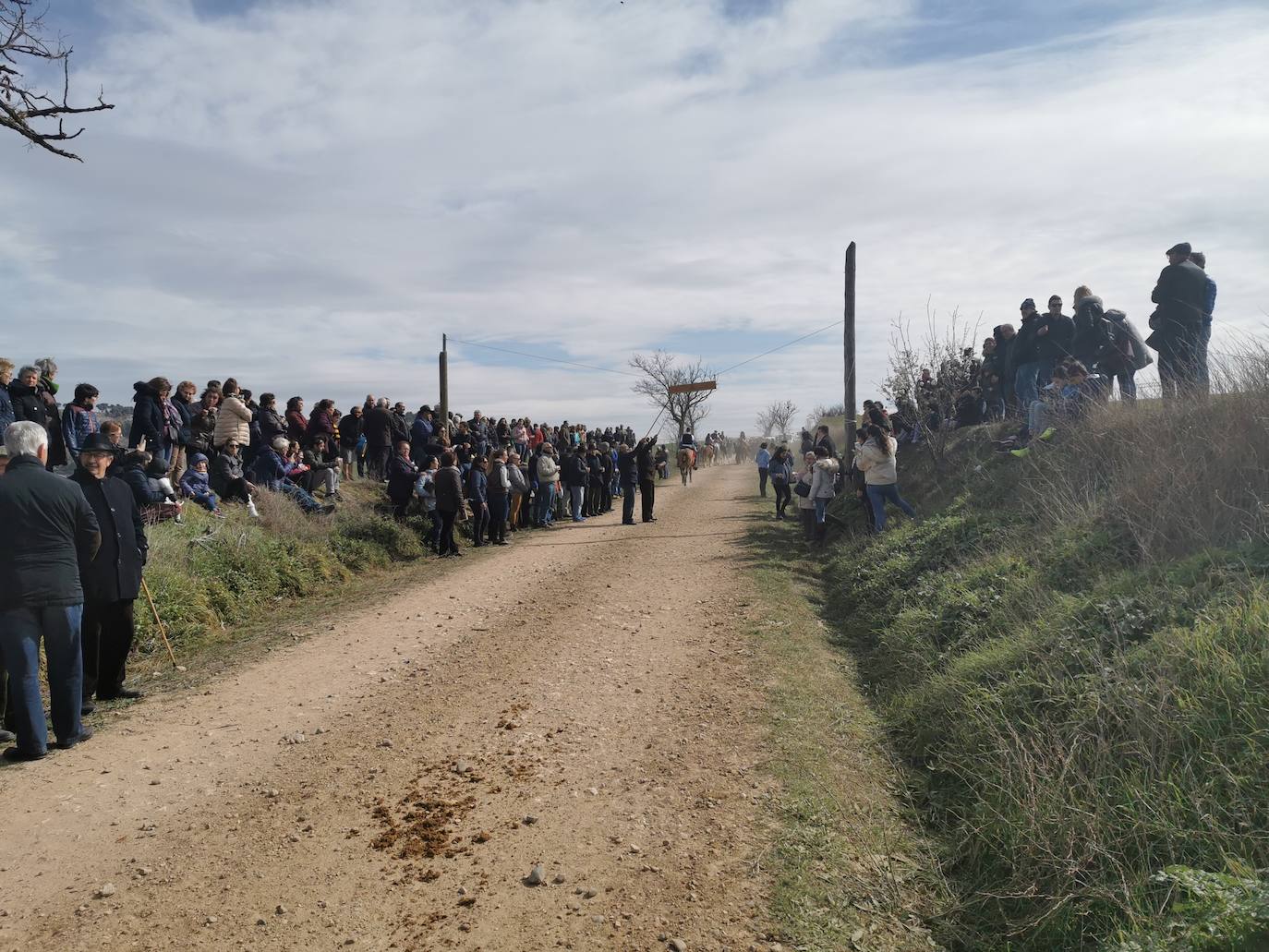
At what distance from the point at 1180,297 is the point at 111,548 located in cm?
1110

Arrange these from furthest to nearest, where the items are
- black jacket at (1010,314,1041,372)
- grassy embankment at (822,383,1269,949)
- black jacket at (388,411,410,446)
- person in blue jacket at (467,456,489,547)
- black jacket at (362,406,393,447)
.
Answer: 1. black jacket at (362,406,393,447)
2. black jacket at (388,411,410,446)
3. person in blue jacket at (467,456,489,547)
4. black jacket at (1010,314,1041,372)
5. grassy embankment at (822,383,1269,949)

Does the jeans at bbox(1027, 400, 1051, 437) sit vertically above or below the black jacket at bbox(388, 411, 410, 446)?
below

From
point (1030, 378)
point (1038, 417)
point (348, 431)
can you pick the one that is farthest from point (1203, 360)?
point (348, 431)

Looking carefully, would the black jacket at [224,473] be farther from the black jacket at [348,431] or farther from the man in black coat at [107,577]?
the man in black coat at [107,577]

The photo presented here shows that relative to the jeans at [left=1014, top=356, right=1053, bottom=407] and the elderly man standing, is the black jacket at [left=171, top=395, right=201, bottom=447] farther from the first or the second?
the jeans at [left=1014, top=356, right=1053, bottom=407]

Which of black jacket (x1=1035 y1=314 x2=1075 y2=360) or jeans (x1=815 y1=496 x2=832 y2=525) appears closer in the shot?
black jacket (x1=1035 y1=314 x2=1075 y2=360)

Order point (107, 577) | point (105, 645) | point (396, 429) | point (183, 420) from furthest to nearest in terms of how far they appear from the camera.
A: 1. point (396, 429)
2. point (183, 420)
3. point (105, 645)
4. point (107, 577)

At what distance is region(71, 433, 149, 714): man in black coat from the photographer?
603 cm

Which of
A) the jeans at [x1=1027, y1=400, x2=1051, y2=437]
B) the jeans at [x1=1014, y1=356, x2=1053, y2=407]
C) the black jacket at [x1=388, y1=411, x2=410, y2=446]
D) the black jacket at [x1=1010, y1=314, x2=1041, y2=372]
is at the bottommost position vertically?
the jeans at [x1=1027, y1=400, x2=1051, y2=437]

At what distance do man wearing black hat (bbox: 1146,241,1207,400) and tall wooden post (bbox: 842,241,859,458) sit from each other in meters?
8.32

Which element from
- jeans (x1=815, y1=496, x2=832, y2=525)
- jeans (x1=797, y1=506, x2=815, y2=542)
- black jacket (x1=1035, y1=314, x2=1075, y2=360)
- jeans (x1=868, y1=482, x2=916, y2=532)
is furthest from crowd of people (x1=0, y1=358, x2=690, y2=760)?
black jacket (x1=1035, y1=314, x2=1075, y2=360)

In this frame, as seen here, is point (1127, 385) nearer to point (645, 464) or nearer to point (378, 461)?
point (645, 464)

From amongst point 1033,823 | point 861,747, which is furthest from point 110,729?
point 1033,823

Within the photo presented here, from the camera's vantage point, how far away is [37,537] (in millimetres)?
5129
